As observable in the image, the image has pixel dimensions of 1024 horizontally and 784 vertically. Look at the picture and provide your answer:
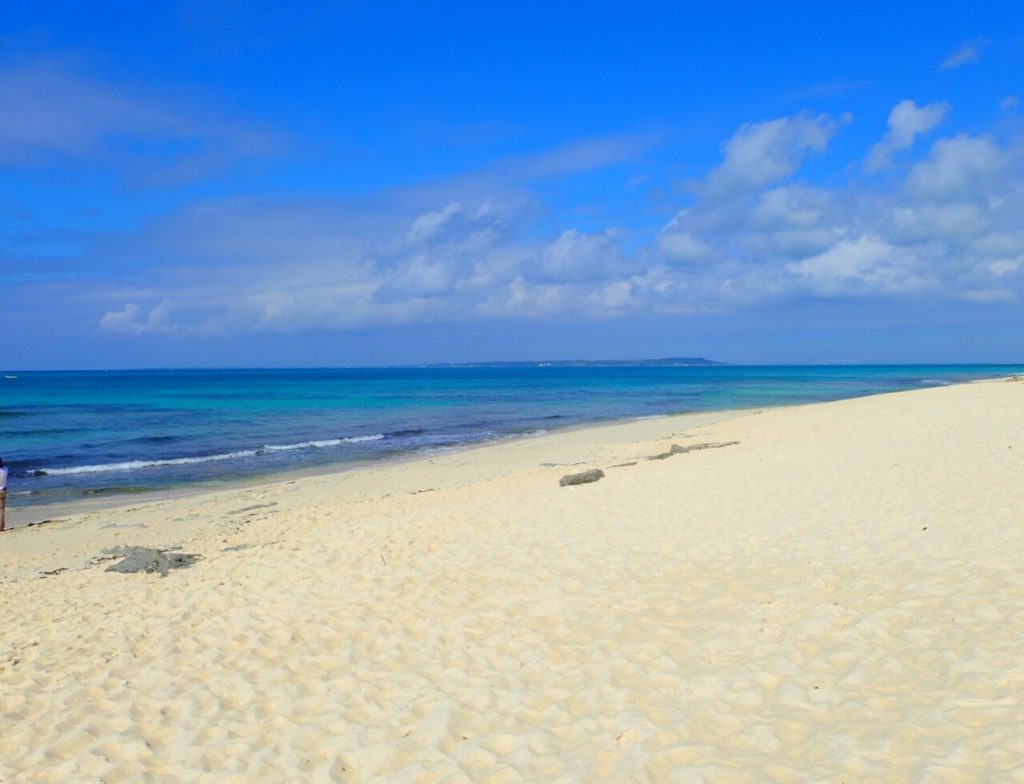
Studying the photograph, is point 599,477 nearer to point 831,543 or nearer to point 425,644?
point 831,543

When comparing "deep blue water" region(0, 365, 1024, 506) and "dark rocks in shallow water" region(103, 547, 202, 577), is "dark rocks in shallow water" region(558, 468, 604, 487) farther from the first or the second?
"deep blue water" region(0, 365, 1024, 506)

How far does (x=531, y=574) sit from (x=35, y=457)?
24919 millimetres

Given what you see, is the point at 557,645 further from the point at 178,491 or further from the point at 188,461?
the point at 188,461

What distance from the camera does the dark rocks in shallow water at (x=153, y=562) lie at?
31.5 ft

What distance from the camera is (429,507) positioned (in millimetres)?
13023

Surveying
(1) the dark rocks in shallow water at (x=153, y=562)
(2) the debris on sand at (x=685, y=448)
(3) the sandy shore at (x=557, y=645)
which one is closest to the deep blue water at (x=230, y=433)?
(1) the dark rocks in shallow water at (x=153, y=562)

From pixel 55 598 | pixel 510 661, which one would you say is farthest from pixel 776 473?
pixel 55 598

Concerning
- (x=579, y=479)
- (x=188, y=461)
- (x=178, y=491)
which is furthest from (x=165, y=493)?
(x=579, y=479)

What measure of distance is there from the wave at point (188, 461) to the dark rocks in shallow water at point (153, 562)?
47.5 ft

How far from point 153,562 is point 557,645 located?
21.4ft

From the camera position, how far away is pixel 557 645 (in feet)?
19.8

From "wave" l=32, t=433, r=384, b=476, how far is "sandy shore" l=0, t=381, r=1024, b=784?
1171 centimetres

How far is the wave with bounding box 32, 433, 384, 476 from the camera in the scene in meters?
22.7

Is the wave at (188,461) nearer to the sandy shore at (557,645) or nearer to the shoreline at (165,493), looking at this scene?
the shoreline at (165,493)
